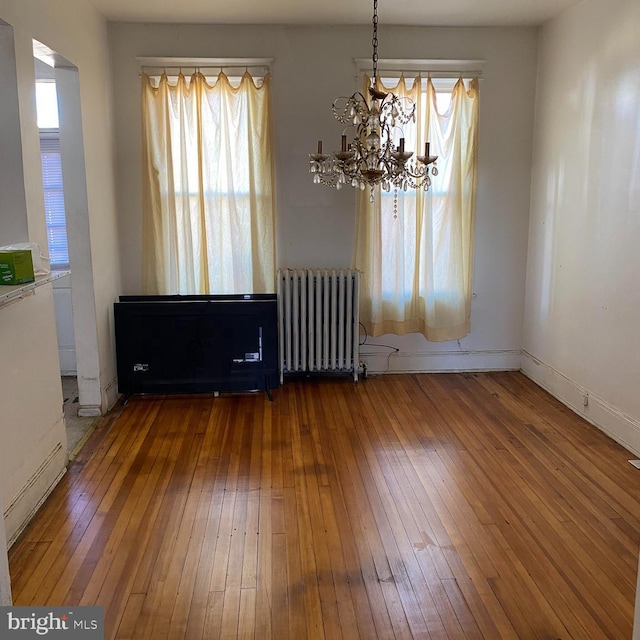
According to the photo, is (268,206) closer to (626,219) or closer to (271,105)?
(271,105)

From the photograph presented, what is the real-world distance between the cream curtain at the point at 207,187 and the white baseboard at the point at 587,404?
2.27 metres

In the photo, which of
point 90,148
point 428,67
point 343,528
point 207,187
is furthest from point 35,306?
point 428,67

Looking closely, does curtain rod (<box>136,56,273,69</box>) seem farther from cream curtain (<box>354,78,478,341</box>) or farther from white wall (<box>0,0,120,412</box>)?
cream curtain (<box>354,78,478,341</box>)

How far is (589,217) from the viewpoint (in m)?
4.01

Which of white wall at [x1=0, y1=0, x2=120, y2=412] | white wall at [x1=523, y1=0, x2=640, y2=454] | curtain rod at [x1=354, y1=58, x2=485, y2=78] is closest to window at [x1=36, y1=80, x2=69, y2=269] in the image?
white wall at [x1=0, y1=0, x2=120, y2=412]

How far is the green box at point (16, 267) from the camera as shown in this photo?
2.32m

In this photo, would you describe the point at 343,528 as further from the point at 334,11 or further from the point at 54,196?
the point at 54,196

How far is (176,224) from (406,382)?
2.25m

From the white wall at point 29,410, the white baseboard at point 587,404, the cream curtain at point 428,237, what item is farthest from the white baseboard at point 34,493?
the white baseboard at point 587,404

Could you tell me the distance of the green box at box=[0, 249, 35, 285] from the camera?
2.32 metres

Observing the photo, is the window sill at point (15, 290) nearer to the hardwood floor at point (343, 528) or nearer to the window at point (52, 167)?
the hardwood floor at point (343, 528)

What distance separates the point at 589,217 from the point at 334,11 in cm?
228

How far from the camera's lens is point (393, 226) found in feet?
15.8

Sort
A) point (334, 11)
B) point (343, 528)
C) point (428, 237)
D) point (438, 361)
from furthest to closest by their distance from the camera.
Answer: point (438, 361), point (428, 237), point (334, 11), point (343, 528)
